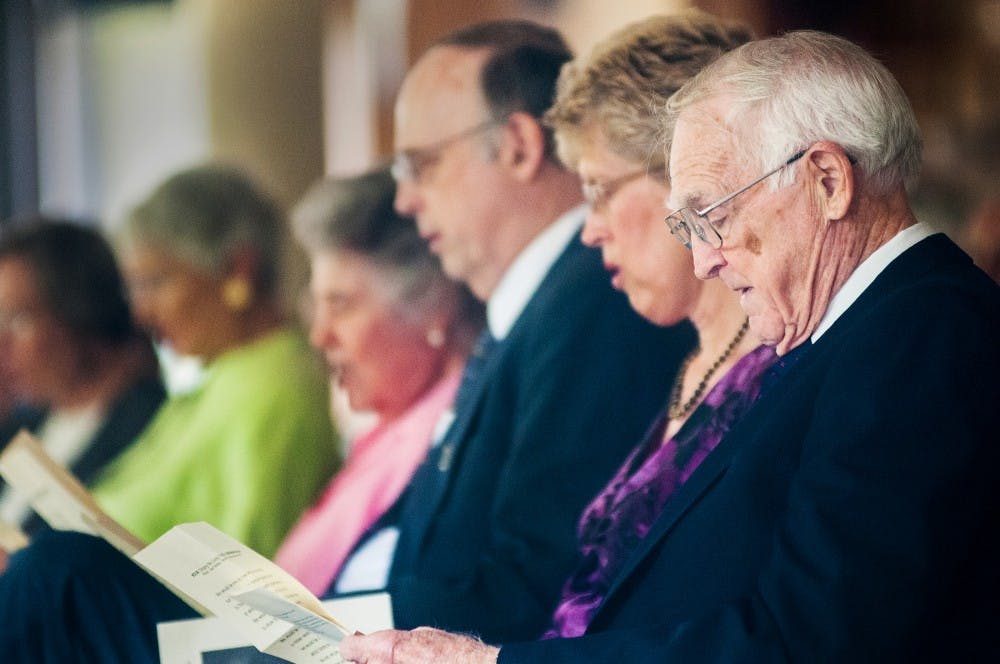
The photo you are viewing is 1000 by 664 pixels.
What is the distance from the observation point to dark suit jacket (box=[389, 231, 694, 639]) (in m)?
2.27

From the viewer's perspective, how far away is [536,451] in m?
2.41

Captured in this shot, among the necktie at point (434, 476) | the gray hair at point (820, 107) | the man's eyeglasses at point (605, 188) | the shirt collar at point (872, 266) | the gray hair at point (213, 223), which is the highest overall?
the gray hair at point (820, 107)

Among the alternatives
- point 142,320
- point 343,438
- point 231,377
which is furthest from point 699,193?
point 142,320

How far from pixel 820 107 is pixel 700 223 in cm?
23

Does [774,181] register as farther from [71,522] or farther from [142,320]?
[142,320]

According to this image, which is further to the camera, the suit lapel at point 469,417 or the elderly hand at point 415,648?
the suit lapel at point 469,417

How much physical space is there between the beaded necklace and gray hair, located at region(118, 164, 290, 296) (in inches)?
55.2

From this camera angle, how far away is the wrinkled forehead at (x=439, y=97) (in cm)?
271

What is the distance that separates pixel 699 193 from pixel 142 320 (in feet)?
7.19

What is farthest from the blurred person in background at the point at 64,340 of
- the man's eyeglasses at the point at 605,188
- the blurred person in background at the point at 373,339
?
the man's eyeglasses at the point at 605,188

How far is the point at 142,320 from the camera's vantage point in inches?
136

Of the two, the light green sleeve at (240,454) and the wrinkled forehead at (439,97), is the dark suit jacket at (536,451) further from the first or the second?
the light green sleeve at (240,454)

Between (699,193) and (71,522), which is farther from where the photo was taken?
(71,522)

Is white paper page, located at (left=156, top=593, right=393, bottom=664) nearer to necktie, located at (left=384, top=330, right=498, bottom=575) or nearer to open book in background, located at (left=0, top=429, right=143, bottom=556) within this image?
open book in background, located at (left=0, top=429, right=143, bottom=556)
